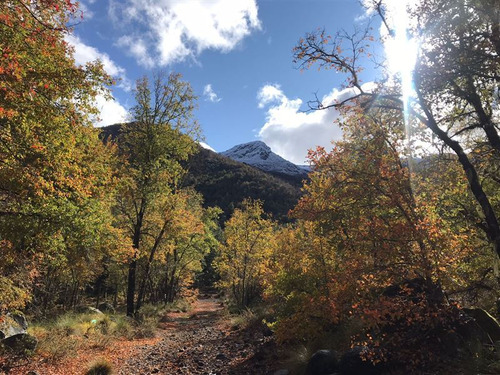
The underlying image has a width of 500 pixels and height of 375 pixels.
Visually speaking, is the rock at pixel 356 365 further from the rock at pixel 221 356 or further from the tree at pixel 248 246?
the tree at pixel 248 246

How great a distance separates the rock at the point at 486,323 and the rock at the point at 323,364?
3628mm

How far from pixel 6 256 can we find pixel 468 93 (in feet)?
46.3

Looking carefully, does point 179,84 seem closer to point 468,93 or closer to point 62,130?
point 62,130

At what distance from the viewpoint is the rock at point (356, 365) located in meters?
7.36

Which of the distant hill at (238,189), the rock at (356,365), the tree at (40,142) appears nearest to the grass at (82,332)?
the tree at (40,142)

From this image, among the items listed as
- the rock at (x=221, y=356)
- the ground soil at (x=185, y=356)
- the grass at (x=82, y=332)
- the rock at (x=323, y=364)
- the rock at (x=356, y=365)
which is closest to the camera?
Answer: the rock at (x=356, y=365)

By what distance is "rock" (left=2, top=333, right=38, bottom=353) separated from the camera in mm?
9016

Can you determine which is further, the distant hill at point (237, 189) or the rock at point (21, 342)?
the distant hill at point (237, 189)

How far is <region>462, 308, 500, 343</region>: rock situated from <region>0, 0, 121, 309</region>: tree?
431 inches

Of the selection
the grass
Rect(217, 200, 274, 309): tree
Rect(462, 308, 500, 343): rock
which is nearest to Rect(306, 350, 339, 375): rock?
Rect(462, 308, 500, 343): rock

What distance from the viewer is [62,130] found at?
27.9ft

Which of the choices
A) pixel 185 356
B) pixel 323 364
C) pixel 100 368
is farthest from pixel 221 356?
pixel 323 364

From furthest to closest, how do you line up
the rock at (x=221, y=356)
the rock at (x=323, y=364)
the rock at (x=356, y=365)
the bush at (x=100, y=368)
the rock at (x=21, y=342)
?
the rock at (x=221, y=356) < the rock at (x=21, y=342) < the bush at (x=100, y=368) < the rock at (x=323, y=364) < the rock at (x=356, y=365)

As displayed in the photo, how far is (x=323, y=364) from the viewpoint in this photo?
26.6 feet
